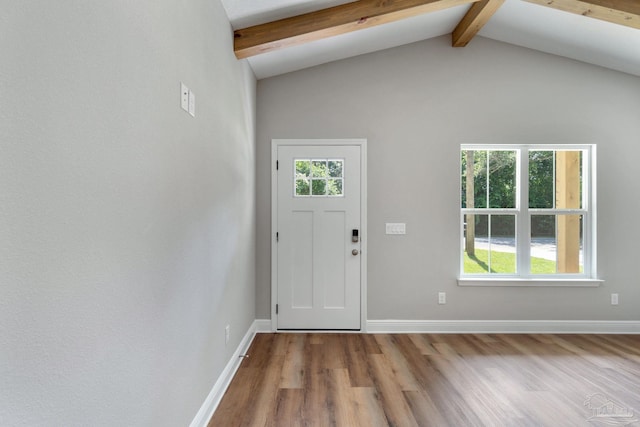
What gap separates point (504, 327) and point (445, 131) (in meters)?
2.14

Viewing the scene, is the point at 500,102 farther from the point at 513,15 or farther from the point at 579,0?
the point at 579,0

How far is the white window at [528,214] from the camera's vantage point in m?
3.43

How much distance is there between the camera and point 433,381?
2.35 m

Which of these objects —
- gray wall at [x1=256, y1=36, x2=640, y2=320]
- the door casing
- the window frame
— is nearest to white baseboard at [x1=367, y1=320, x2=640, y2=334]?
gray wall at [x1=256, y1=36, x2=640, y2=320]

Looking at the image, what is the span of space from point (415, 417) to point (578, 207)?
9.75 ft

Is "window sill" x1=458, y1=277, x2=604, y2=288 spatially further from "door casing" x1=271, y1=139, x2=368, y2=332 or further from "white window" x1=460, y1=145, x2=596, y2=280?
"door casing" x1=271, y1=139, x2=368, y2=332

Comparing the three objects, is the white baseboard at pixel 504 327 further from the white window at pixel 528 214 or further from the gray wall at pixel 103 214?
the gray wall at pixel 103 214

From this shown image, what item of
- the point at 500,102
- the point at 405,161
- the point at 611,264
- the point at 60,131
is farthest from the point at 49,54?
the point at 611,264

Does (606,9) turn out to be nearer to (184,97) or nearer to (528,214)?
(528,214)

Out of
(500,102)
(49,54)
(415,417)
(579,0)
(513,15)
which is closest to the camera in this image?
(49,54)

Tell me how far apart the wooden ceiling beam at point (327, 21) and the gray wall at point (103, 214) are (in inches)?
25.6

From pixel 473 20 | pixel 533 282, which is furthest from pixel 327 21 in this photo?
pixel 533 282

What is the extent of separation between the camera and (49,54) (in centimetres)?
79

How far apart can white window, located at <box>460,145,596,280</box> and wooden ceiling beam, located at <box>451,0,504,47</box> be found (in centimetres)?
108
